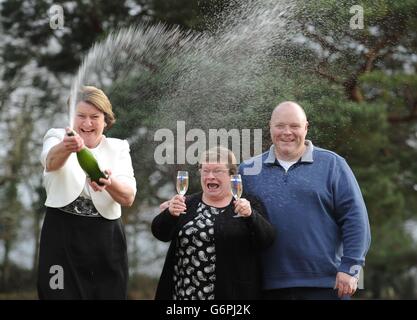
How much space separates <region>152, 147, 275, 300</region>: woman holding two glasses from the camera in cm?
388

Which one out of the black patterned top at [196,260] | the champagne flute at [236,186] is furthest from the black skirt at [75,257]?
the champagne flute at [236,186]

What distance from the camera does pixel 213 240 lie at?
3902 millimetres

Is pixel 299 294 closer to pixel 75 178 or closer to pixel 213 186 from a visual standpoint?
pixel 213 186

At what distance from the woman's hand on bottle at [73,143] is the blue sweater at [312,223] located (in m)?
0.95

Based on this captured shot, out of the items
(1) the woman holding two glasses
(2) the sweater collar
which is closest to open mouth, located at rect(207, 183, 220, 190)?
(1) the woman holding two glasses

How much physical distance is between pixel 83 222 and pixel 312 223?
3.79ft

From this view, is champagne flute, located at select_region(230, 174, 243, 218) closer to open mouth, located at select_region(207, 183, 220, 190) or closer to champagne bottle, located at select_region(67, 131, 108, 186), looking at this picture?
open mouth, located at select_region(207, 183, 220, 190)

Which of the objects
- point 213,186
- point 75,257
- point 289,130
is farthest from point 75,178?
point 289,130

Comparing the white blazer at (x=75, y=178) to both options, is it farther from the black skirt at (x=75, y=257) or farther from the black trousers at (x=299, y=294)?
the black trousers at (x=299, y=294)

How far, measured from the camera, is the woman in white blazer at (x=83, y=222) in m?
3.87

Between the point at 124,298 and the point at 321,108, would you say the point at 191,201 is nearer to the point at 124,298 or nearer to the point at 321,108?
the point at 124,298

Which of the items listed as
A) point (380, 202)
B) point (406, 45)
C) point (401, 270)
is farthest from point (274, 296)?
point (401, 270)

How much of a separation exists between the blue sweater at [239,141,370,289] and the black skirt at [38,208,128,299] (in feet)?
2.59

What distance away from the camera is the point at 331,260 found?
4.06 m
